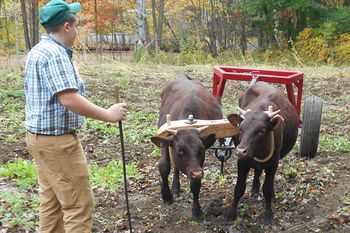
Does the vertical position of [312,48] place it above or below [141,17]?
below

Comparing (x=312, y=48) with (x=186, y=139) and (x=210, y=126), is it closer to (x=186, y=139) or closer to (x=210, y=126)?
(x=210, y=126)

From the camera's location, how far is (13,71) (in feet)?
52.4

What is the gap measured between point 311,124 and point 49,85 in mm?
4911

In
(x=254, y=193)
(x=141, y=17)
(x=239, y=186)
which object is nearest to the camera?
(x=239, y=186)

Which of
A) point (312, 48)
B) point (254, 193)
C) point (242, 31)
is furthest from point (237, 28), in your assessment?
point (254, 193)

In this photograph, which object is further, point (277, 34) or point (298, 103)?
point (277, 34)

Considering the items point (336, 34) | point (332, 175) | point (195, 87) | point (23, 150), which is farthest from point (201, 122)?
point (336, 34)

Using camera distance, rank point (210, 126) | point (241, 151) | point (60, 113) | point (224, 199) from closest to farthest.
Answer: point (60, 113) < point (241, 151) < point (210, 126) < point (224, 199)

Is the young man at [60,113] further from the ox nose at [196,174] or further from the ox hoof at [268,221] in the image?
the ox hoof at [268,221]

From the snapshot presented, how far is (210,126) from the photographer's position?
5.45 metres

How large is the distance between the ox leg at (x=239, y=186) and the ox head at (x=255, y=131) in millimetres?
317

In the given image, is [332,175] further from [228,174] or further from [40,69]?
[40,69]

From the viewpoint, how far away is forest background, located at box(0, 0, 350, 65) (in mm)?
24156

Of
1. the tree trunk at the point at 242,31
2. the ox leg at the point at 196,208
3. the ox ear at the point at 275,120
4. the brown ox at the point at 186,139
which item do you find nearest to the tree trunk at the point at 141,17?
the tree trunk at the point at 242,31
